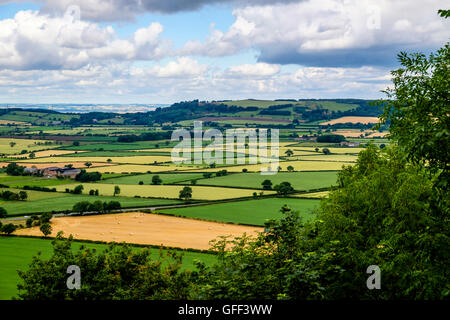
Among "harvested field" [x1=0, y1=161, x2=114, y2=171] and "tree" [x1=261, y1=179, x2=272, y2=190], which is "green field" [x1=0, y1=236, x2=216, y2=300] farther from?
"harvested field" [x1=0, y1=161, x2=114, y2=171]

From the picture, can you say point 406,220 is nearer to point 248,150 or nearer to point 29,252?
point 29,252

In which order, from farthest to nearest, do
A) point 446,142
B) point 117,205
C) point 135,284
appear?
1. point 117,205
2. point 135,284
3. point 446,142

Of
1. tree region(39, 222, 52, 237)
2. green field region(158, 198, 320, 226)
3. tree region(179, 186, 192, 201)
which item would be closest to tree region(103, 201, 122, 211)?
green field region(158, 198, 320, 226)

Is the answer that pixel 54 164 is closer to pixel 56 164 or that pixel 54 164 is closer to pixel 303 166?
pixel 56 164

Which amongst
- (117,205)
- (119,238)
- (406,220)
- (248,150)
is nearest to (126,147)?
(248,150)

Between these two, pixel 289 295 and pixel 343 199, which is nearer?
pixel 289 295

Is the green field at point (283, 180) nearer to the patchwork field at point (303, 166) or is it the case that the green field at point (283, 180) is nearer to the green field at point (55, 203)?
the patchwork field at point (303, 166)
